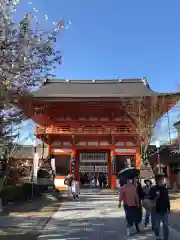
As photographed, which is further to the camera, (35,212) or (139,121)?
(139,121)

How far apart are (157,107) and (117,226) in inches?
719

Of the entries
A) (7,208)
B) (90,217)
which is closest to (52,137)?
(7,208)

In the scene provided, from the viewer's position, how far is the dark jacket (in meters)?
7.59

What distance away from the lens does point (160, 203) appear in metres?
7.60

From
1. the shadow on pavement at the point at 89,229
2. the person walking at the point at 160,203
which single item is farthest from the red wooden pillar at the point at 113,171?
the person walking at the point at 160,203

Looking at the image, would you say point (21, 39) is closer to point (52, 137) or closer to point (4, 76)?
point (4, 76)

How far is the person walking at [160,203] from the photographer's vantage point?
298 inches

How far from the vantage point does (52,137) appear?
29.7m

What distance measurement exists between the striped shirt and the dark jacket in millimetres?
901

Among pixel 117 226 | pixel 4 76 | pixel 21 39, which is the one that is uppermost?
pixel 21 39

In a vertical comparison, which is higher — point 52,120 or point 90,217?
point 52,120

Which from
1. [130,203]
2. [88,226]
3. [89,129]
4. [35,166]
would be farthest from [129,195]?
[89,129]

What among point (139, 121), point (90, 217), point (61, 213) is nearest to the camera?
point (90, 217)

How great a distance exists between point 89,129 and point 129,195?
20.4m
